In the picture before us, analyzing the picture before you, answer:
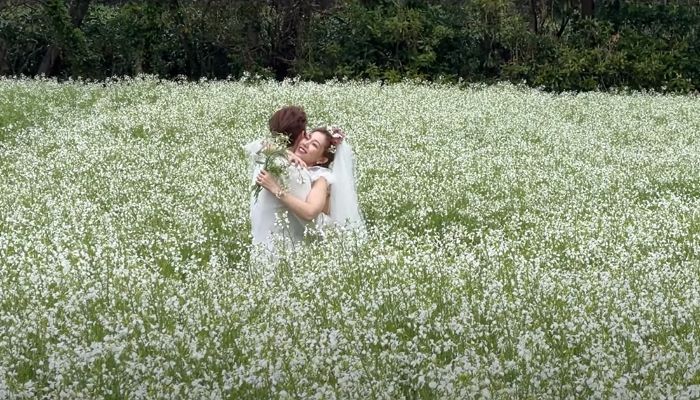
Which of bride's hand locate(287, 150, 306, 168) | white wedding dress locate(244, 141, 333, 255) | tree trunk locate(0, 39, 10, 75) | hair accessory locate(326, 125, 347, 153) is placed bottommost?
tree trunk locate(0, 39, 10, 75)

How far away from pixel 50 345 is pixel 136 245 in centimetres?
268

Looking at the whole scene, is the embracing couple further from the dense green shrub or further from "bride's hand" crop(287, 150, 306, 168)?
the dense green shrub

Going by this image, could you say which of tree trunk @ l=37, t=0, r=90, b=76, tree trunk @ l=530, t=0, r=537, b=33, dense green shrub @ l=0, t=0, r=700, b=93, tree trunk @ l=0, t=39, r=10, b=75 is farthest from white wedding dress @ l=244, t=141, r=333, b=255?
tree trunk @ l=0, t=39, r=10, b=75

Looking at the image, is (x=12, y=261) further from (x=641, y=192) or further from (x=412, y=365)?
(x=641, y=192)

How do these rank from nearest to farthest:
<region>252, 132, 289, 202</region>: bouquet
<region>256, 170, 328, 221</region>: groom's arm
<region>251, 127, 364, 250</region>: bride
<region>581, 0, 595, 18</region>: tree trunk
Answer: <region>252, 132, 289, 202</region>: bouquet, <region>256, 170, 328, 221</region>: groom's arm, <region>251, 127, 364, 250</region>: bride, <region>581, 0, 595, 18</region>: tree trunk

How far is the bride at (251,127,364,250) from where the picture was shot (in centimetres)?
742

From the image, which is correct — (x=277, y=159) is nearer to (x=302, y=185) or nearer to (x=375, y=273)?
(x=302, y=185)

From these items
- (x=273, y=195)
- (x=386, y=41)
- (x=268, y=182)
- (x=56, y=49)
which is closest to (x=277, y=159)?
(x=268, y=182)

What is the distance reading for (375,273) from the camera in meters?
6.22

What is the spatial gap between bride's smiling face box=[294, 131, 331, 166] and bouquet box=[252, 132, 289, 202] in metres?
0.35

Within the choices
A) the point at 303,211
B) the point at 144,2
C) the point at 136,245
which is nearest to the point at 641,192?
the point at 303,211

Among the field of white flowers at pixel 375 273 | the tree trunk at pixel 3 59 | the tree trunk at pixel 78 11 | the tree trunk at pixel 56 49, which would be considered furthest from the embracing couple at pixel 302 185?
the tree trunk at pixel 3 59

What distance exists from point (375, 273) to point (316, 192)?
54.5 inches

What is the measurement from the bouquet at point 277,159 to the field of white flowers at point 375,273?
522 mm
